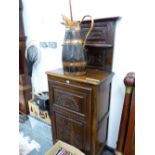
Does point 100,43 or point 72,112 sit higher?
point 100,43

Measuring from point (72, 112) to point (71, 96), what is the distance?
0.15m

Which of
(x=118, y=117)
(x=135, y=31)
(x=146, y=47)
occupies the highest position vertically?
(x=135, y=31)

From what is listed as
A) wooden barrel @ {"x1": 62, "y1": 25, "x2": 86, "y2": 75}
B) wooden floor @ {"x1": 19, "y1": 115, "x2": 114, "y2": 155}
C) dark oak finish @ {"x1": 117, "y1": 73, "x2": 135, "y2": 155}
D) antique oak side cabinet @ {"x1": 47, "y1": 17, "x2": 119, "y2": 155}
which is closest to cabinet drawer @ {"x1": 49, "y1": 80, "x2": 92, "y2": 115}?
antique oak side cabinet @ {"x1": 47, "y1": 17, "x2": 119, "y2": 155}

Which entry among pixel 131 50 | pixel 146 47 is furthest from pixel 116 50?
pixel 146 47

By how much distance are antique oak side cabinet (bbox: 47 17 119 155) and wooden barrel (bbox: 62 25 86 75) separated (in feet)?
0.26

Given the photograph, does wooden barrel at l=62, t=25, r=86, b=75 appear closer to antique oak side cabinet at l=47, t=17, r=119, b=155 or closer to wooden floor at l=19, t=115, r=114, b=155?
antique oak side cabinet at l=47, t=17, r=119, b=155

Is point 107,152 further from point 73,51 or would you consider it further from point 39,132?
point 73,51

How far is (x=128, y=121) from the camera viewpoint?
3.84ft

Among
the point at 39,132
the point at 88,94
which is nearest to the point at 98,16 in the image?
the point at 88,94

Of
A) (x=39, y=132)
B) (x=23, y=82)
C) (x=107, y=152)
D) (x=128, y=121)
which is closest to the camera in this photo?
(x=128, y=121)

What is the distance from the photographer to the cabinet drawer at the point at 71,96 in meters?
1.06

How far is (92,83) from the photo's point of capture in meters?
0.98
